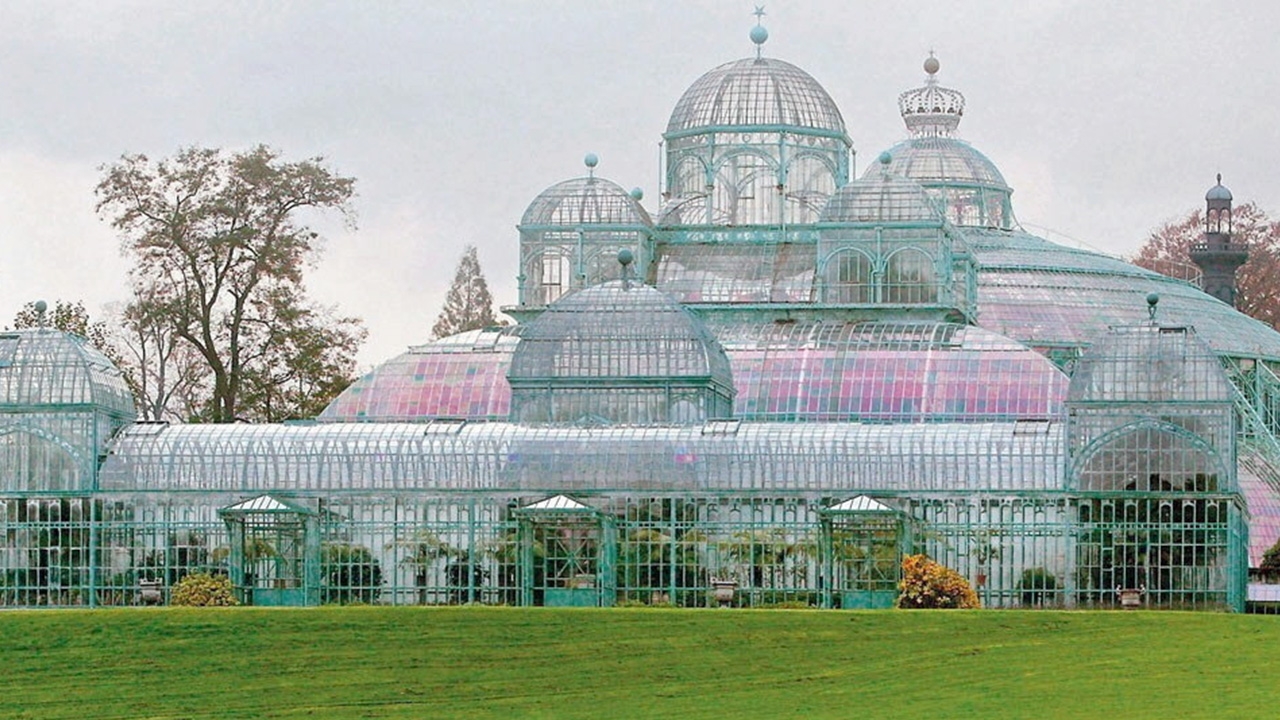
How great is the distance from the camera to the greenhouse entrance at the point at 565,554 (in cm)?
7912

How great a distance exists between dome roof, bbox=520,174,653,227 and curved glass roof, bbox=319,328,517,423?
451cm

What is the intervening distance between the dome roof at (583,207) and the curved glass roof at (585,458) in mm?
17006

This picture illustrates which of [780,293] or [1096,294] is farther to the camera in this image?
[1096,294]

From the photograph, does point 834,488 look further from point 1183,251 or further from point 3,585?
point 1183,251

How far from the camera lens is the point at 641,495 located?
263 ft

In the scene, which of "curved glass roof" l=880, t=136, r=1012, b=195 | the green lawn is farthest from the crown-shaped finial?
the green lawn

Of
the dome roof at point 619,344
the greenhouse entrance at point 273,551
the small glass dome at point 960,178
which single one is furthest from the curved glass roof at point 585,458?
the small glass dome at point 960,178

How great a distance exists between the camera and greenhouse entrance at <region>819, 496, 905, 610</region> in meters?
77.7

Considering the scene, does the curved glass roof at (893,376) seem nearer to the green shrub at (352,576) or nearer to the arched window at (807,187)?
the arched window at (807,187)

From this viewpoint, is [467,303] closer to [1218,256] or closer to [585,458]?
[1218,256]

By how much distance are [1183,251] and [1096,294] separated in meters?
28.1

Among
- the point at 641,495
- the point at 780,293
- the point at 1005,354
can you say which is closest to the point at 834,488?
the point at 641,495

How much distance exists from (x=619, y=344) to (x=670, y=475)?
5413mm

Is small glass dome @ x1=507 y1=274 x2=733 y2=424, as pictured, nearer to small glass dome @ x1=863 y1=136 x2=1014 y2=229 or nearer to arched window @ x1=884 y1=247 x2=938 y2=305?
arched window @ x1=884 y1=247 x2=938 y2=305
